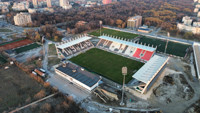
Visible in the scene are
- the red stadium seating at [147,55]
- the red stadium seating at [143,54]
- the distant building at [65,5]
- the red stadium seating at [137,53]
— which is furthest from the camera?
the distant building at [65,5]

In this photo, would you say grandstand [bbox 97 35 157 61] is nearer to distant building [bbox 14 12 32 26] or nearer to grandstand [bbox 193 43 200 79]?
grandstand [bbox 193 43 200 79]

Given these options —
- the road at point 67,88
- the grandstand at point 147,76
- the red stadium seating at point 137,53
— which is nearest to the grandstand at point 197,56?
the grandstand at point 147,76

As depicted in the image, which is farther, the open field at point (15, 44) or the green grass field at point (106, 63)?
the open field at point (15, 44)

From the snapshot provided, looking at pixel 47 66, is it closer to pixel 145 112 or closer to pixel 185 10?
pixel 145 112

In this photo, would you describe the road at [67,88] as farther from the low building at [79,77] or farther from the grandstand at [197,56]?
the grandstand at [197,56]

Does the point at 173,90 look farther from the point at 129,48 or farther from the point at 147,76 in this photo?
the point at 129,48

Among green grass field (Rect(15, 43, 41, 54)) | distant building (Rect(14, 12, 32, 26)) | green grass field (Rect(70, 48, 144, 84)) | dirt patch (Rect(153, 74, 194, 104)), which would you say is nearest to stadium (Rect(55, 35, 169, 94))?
green grass field (Rect(70, 48, 144, 84))

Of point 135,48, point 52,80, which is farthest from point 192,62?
point 52,80
